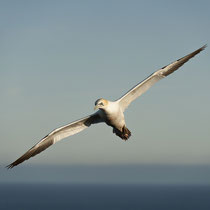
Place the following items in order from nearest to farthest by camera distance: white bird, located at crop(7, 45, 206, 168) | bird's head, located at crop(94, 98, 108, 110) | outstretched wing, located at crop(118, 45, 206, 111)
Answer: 1. bird's head, located at crop(94, 98, 108, 110)
2. white bird, located at crop(7, 45, 206, 168)
3. outstretched wing, located at crop(118, 45, 206, 111)

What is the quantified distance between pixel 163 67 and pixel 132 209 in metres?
166

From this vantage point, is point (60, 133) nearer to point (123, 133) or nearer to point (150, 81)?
point (123, 133)

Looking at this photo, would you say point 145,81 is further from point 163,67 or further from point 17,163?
point 17,163

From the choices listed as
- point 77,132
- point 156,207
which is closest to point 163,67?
point 77,132

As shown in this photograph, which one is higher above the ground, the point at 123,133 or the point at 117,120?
the point at 117,120

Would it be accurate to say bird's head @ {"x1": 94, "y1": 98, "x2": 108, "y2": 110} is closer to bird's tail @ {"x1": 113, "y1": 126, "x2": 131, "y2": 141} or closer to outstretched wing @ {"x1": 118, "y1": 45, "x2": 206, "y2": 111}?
outstretched wing @ {"x1": 118, "y1": 45, "x2": 206, "y2": 111}

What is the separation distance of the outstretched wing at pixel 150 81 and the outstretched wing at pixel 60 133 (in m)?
1.43

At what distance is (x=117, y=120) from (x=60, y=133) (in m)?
2.90

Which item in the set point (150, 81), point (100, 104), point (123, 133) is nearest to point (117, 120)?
point (123, 133)

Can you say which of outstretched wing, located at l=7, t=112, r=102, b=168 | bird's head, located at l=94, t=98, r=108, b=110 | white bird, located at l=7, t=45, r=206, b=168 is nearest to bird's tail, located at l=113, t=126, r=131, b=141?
white bird, located at l=7, t=45, r=206, b=168

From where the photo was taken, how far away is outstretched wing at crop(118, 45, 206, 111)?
20.2 meters

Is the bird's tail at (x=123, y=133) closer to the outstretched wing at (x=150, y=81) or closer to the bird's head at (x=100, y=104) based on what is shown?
the outstretched wing at (x=150, y=81)

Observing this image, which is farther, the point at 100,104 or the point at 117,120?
the point at 117,120

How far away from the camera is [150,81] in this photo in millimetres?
20578
